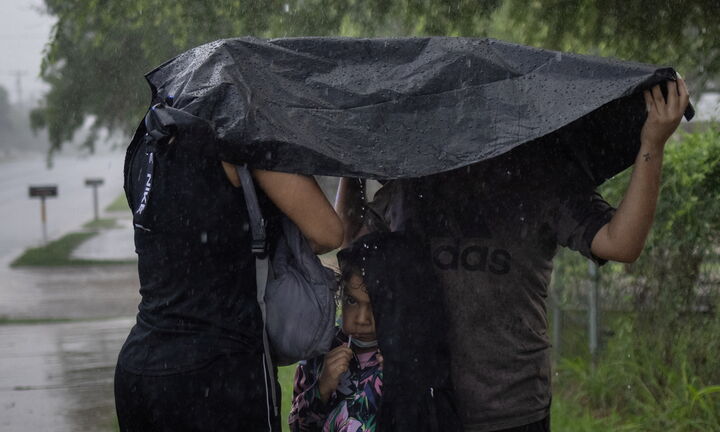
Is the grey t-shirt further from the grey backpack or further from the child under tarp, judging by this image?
the grey backpack

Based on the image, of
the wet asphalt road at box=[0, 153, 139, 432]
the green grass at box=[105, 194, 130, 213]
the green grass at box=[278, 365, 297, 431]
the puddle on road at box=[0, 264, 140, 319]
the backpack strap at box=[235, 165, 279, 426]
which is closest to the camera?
the backpack strap at box=[235, 165, 279, 426]

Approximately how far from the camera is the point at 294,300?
8.23 feet

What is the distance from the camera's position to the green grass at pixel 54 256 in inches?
592

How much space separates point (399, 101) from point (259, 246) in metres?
0.57

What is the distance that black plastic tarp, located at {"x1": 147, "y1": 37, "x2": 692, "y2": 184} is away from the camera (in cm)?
237

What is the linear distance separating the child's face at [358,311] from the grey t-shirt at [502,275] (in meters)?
0.29

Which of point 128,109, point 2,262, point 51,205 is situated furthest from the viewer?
point 51,205

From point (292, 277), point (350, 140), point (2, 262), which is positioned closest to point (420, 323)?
point (292, 277)

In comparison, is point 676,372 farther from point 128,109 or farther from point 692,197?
point 128,109

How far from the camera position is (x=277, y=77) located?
8.33 feet

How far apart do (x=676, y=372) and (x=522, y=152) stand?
3.03m

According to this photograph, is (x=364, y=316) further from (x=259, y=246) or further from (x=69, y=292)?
(x=69, y=292)

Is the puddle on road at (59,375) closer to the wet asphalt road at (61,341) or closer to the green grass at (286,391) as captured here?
the wet asphalt road at (61,341)

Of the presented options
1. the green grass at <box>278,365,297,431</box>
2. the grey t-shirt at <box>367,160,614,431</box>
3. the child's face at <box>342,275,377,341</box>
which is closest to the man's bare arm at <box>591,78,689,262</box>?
the grey t-shirt at <box>367,160,614,431</box>
